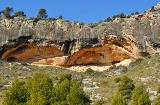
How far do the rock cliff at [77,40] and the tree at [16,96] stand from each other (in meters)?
27.6

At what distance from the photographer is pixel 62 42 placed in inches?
2516

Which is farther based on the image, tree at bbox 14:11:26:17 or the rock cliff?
tree at bbox 14:11:26:17

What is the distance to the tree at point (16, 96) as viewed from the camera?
3528 cm

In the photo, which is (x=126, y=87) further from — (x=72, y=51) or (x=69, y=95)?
(x=72, y=51)

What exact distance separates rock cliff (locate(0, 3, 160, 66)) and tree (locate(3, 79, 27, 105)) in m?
27.6

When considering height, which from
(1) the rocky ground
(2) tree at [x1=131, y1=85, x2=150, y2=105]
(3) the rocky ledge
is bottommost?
(2) tree at [x1=131, y1=85, x2=150, y2=105]

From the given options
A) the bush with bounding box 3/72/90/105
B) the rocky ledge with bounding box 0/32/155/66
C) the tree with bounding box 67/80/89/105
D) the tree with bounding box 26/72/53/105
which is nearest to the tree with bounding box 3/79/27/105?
the bush with bounding box 3/72/90/105

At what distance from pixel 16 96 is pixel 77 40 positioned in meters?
28.9

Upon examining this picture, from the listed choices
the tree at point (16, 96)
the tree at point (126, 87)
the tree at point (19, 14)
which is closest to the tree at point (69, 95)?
the tree at point (16, 96)

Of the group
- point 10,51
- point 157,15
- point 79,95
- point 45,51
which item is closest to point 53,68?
point 45,51

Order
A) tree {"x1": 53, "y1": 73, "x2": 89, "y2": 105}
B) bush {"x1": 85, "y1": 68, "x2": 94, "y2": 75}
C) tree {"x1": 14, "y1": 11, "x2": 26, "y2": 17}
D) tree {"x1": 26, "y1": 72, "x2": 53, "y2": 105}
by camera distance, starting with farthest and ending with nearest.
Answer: tree {"x1": 14, "y1": 11, "x2": 26, "y2": 17}
bush {"x1": 85, "y1": 68, "x2": 94, "y2": 75}
tree {"x1": 53, "y1": 73, "x2": 89, "y2": 105}
tree {"x1": 26, "y1": 72, "x2": 53, "y2": 105}

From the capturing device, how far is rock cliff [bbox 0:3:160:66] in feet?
204

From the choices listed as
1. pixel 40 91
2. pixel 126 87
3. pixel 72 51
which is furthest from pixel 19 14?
pixel 40 91

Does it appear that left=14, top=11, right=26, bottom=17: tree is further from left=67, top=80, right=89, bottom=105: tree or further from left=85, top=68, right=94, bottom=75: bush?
left=67, top=80, right=89, bottom=105: tree
